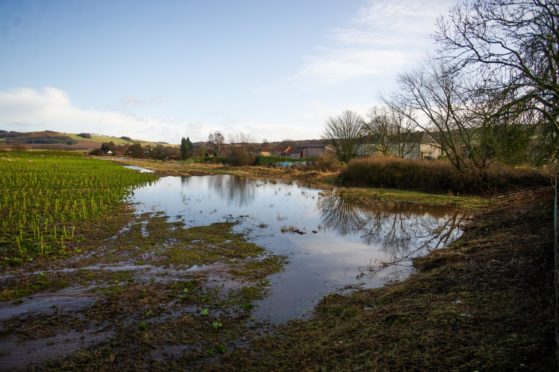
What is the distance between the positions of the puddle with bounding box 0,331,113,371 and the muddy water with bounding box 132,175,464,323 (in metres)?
2.85

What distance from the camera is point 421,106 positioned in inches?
1212

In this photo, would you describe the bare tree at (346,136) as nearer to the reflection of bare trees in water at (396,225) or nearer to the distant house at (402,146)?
the distant house at (402,146)

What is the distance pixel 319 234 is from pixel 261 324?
325 inches

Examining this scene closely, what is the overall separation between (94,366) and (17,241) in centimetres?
733

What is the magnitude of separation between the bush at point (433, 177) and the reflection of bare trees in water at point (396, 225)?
8.60 m

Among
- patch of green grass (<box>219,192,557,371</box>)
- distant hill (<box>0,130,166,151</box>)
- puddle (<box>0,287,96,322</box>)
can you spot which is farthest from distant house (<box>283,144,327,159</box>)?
puddle (<box>0,287,96,322</box>)

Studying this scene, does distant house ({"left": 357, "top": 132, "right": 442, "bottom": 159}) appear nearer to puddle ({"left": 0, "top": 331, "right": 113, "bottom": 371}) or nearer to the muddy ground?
the muddy ground

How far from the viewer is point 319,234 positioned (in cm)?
1398

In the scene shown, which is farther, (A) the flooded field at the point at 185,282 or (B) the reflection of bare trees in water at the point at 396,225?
(B) the reflection of bare trees in water at the point at 396,225

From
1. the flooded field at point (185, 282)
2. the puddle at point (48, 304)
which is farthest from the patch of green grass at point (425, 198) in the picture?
the puddle at point (48, 304)

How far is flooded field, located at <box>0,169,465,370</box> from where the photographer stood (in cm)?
512

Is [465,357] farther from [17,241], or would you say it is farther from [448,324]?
[17,241]

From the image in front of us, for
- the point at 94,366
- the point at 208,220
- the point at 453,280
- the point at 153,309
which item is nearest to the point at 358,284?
the point at 453,280

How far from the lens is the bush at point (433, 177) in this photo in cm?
2588
